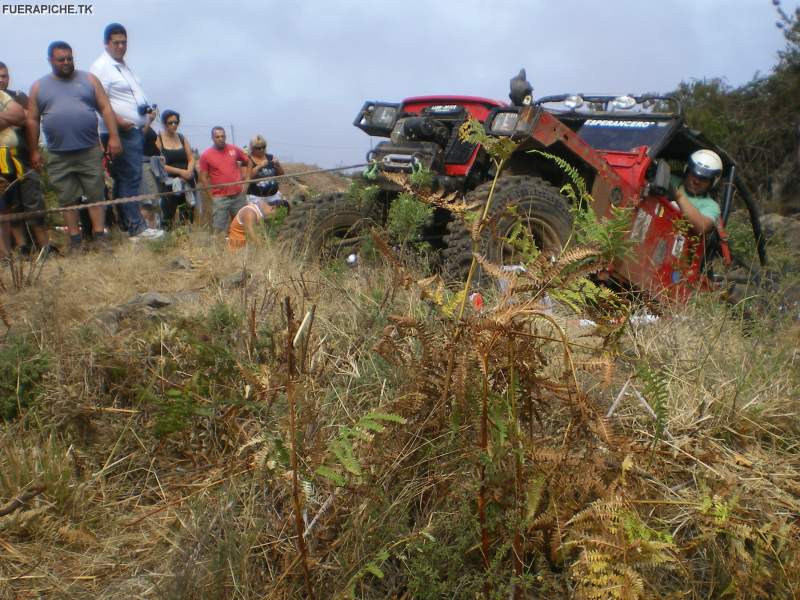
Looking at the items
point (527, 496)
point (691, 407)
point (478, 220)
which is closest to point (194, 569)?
point (527, 496)

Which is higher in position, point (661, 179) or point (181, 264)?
point (661, 179)

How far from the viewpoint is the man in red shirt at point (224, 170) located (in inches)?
314

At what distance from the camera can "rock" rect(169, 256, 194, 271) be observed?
17.0ft

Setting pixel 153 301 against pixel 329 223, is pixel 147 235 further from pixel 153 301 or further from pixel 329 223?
pixel 153 301

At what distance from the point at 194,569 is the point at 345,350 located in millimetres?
1328

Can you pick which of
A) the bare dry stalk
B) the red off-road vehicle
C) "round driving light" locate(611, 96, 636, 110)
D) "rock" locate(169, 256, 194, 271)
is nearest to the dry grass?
the bare dry stalk

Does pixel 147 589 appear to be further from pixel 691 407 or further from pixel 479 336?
pixel 691 407

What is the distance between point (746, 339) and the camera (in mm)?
3586

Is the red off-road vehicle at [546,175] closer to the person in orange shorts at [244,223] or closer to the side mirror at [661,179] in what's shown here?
the side mirror at [661,179]

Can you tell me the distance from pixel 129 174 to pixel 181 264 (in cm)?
238

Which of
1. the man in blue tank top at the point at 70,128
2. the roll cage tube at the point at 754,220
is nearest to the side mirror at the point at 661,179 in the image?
the roll cage tube at the point at 754,220

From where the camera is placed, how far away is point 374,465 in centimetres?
243

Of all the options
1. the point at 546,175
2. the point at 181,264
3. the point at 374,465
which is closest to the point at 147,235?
the point at 181,264

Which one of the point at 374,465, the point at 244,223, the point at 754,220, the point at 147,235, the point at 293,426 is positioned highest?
the point at 293,426
